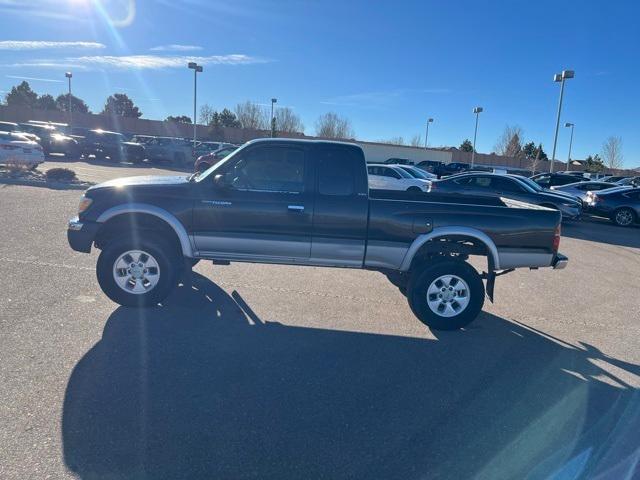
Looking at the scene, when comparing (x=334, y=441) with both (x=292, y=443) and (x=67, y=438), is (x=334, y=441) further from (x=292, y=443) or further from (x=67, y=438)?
(x=67, y=438)

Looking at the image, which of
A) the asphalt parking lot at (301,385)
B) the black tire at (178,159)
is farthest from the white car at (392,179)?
the black tire at (178,159)

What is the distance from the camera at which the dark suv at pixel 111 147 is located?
99.7 feet

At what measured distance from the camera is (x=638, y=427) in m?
3.71

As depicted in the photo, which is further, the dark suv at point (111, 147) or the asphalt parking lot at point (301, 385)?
the dark suv at point (111, 147)

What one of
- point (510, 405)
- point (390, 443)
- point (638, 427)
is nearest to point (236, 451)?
point (390, 443)

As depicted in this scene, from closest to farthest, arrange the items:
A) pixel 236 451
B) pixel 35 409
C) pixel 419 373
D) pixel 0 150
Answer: pixel 236 451, pixel 35 409, pixel 419 373, pixel 0 150

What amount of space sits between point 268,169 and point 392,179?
14634mm

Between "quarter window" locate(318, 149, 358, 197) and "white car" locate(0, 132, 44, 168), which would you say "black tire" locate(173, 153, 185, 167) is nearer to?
"white car" locate(0, 132, 44, 168)

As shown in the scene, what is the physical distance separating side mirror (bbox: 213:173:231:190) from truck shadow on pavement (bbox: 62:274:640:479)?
151cm

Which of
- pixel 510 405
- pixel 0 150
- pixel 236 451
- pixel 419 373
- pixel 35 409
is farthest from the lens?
pixel 0 150

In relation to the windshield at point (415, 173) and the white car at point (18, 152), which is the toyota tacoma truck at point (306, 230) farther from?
the white car at point (18, 152)

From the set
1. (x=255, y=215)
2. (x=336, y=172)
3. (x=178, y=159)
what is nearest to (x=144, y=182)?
(x=255, y=215)

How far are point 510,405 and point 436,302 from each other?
5.70ft

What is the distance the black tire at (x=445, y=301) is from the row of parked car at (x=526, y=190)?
352 inches
